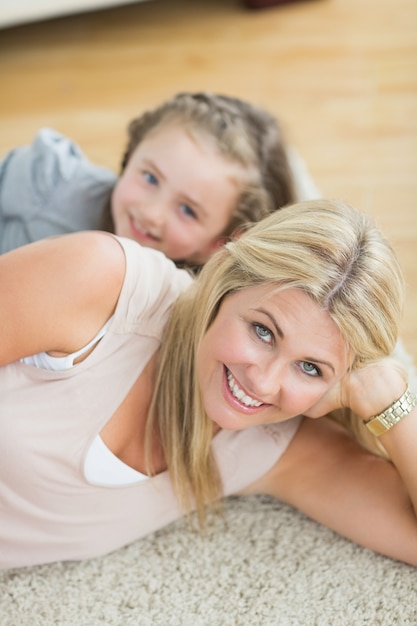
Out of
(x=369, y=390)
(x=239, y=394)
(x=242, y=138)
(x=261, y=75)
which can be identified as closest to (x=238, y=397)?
(x=239, y=394)

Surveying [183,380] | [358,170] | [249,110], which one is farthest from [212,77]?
[183,380]

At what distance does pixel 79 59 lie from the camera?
114 inches

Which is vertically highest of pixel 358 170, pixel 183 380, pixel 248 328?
pixel 248 328

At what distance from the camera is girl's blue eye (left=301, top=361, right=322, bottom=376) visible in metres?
1.32

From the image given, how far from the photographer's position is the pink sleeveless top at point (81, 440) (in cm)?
140

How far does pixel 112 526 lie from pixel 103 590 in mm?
107

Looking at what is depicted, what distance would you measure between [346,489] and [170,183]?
0.74 meters

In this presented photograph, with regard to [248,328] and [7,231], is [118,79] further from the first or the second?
[248,328]

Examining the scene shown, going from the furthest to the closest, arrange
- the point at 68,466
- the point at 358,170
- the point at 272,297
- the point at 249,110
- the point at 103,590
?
the point at 358,170, the point at 249,110, the point at 103,590, the point at 68,466, the point at 272,297

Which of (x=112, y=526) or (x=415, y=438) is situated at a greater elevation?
(x=415, y=438)

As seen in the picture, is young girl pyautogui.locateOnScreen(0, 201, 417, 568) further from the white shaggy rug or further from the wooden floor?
the wooden floor

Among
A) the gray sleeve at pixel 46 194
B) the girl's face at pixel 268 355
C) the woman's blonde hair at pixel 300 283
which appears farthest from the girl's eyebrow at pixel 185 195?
the girl's face at pixel 268 355

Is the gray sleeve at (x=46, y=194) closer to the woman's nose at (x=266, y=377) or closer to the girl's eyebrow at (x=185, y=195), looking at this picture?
the girl's eyebrow at (x=185, y=195)

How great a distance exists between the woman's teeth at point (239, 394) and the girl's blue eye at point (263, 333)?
0.08 m
